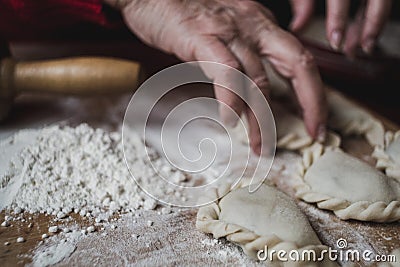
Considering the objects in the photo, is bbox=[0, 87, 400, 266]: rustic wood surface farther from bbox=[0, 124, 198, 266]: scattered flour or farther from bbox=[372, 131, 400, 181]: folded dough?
bbox=[372, 131, 400, 181]: folded dough

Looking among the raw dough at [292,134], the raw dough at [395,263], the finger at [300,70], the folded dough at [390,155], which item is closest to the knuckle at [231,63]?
the finger at [300,70]

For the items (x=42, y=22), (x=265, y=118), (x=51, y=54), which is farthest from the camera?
(x=51, y=54)

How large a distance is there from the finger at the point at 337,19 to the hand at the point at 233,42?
135 mm

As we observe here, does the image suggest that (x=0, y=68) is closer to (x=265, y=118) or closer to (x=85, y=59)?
(x=85, y=59)

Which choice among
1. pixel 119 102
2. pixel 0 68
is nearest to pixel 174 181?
pixel 119 102

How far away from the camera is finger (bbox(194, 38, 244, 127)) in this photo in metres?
1.31

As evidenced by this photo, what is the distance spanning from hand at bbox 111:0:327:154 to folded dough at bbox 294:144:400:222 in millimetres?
186

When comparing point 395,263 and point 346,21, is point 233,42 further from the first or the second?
point 395,263

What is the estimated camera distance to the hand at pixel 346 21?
1508mm

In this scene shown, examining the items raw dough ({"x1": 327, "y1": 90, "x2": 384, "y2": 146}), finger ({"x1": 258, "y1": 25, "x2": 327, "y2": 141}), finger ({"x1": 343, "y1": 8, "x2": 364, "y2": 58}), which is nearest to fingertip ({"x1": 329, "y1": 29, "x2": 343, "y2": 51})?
finger ({"x1": 258, "y1": 25, "x2": 327, "y2": 141})

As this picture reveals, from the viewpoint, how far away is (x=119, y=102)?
1698 mm

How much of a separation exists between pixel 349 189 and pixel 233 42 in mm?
544

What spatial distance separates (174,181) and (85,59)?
0.52 m

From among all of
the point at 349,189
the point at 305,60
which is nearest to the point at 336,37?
the point at 305,60
